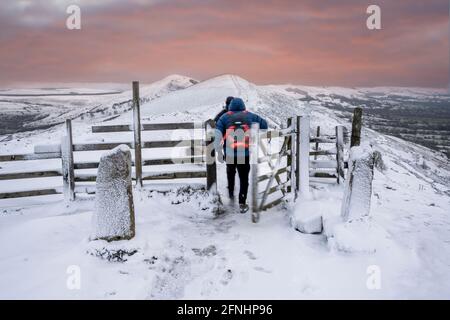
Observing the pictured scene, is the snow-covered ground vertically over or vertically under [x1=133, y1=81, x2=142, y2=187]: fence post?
under

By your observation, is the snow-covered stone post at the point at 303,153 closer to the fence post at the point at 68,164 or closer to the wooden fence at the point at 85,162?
the wooden fence at the point at 85,162

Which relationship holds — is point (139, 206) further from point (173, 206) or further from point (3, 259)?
point (3, 259)

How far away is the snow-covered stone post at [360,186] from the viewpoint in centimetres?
553

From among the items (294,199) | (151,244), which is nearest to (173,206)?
(151,244)

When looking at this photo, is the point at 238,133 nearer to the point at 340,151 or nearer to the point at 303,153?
the point at 303,153

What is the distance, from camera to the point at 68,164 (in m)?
7.65

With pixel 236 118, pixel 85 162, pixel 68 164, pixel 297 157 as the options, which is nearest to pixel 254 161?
pixel 236 118

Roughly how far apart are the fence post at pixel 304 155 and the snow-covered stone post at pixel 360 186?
174cm

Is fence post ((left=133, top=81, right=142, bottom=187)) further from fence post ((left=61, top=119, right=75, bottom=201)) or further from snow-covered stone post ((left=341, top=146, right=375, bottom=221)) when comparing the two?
snow-covered stone post ((left=341, top=146, right=375, bottom=221))

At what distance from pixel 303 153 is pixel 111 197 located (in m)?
4.01

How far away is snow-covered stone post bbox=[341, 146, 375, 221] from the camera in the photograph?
5531 mm

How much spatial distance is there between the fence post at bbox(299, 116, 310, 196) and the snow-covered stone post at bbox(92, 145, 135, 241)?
3.68 meters

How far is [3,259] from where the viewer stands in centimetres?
507

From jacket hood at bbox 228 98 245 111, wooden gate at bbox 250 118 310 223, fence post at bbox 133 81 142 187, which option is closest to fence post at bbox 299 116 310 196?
wooden gate at bbox 250 118 310 223
